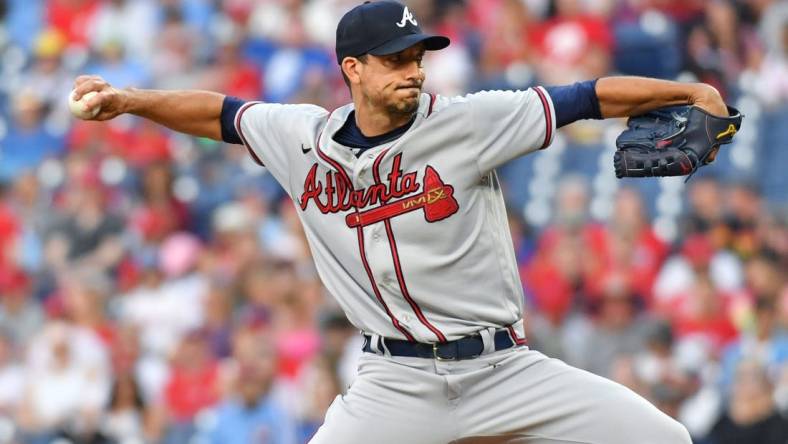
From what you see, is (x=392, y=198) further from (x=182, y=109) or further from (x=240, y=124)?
(x=182, y=109)

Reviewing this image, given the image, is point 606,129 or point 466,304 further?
point 606,129

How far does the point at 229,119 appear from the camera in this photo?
5.21 metres

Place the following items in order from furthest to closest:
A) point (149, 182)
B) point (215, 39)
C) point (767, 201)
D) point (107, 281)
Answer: point (215, 39)
point (149, 182)
point (107, 281)
point (767, 201)

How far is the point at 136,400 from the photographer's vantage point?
9359 mm

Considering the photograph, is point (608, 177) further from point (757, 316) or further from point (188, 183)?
point (188, 183)

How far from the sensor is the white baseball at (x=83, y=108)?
493cm

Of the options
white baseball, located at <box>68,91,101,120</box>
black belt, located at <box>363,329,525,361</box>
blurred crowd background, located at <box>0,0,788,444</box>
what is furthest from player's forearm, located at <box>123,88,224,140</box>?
blurred crowd background, located at <box>0,0,788,444</box>

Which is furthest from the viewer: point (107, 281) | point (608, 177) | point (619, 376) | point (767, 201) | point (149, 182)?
point (149, 182)

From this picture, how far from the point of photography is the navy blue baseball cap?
15.8ft

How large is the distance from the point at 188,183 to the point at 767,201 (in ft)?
14.7

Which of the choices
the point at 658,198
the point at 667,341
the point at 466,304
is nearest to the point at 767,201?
the point at 658,198

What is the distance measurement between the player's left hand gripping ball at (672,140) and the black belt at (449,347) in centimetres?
66

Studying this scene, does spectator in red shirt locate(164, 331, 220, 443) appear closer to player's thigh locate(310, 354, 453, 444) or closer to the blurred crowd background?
the blurred crowd background

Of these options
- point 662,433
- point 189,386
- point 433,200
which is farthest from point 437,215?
point 189,386
